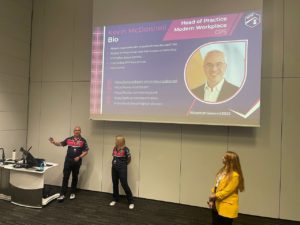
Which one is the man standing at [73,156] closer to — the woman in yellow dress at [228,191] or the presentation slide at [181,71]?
the presentation slide at [181,71]

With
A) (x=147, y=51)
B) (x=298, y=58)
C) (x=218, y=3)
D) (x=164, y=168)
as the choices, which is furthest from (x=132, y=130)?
(x=298, y=58)

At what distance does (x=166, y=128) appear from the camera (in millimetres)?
4348

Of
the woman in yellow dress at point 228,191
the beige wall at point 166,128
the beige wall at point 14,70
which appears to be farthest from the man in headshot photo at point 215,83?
the beige wall at point 14,70

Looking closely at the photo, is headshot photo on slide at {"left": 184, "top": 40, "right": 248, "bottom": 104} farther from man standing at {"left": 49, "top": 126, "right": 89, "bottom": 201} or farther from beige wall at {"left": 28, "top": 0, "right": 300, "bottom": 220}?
man standing at {"left": 49, "top": 126, "right": 89, "bottom": 201}

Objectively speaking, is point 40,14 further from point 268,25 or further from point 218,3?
point 268,25

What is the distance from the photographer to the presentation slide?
3688 mm

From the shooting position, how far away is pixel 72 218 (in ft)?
11.6

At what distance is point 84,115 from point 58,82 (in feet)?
3.03

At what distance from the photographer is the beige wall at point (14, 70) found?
486 centimetres

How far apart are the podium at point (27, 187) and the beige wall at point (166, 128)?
1.09 m

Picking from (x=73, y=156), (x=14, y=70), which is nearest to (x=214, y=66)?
(x=73, y=156)

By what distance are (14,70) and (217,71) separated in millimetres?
3937

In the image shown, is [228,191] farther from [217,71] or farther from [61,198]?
[61,198]

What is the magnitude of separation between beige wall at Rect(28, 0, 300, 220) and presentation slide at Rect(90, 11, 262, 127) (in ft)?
0.90
